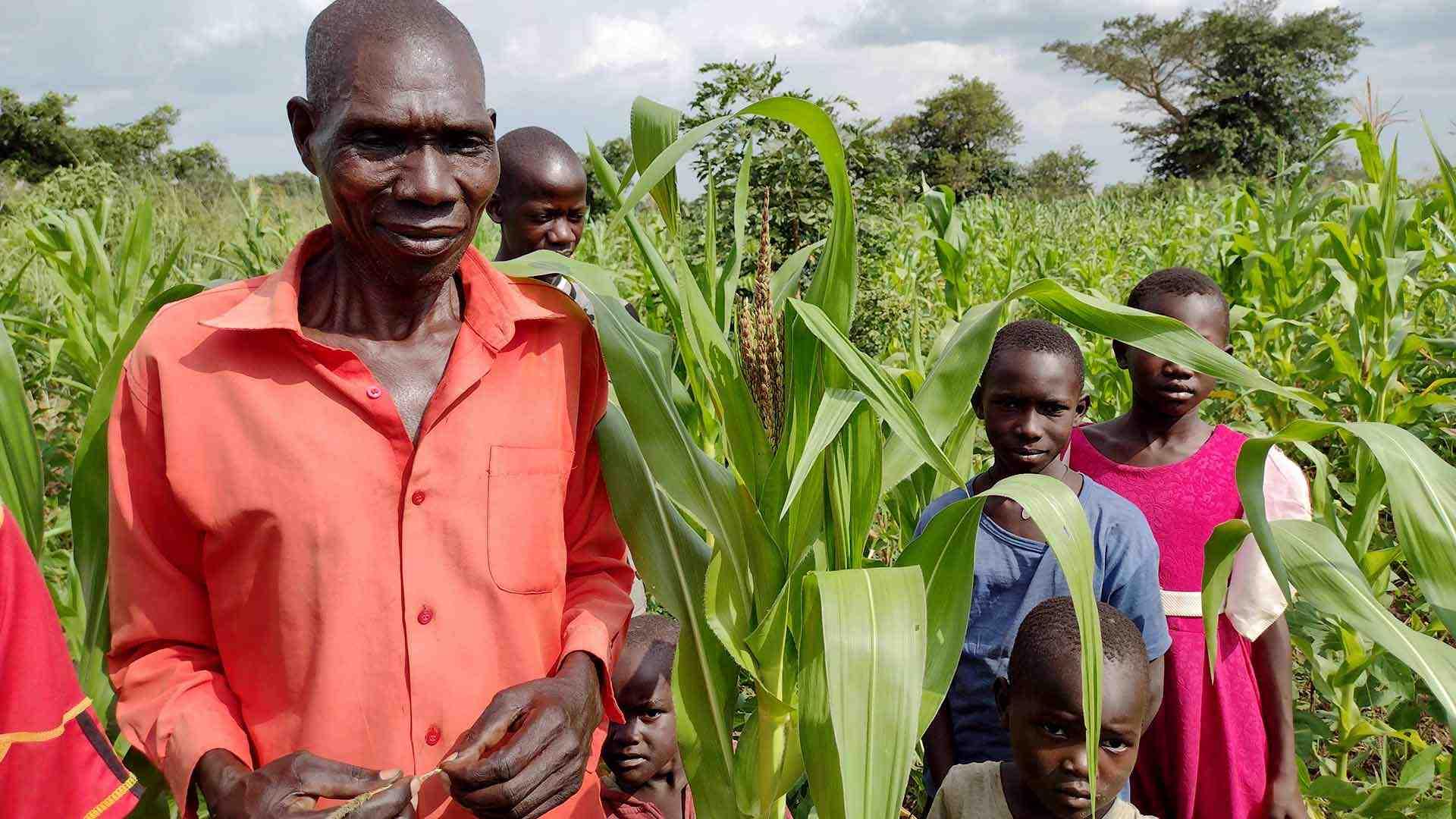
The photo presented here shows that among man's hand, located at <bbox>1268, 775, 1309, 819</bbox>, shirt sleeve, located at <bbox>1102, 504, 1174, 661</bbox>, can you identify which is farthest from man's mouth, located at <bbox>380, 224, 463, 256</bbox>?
man's hand, located at <bbox>1268, 775, 1309, 819</bbox>

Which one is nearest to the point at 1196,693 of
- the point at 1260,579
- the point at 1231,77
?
the point at 1260,579

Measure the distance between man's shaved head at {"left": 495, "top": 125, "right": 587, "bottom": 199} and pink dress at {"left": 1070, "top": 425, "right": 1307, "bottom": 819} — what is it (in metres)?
1.81

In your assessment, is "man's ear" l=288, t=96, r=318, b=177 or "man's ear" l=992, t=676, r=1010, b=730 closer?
"man's ear" l=288, t=96, r=318, b=177

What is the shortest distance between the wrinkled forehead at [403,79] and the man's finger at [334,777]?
77 centimetres

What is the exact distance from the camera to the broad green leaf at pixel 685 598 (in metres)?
1.55

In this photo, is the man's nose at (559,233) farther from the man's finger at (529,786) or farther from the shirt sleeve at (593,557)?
the man's finger at (529,786)

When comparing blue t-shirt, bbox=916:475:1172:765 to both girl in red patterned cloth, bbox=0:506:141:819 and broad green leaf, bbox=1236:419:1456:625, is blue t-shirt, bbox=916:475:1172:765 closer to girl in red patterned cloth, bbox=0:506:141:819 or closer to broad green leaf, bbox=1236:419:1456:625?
broad green leaf, bbox=1236:419:1456:625

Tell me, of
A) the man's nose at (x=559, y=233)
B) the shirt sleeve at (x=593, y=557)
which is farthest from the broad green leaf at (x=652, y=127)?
the man's nose at (x=559, y=233)

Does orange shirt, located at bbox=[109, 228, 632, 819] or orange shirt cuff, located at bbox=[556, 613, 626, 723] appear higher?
orange shirt, located at bbox=[109, 228, 632, 819]

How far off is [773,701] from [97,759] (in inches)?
33.7

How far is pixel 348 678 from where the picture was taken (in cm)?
127

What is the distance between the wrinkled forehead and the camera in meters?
1.26

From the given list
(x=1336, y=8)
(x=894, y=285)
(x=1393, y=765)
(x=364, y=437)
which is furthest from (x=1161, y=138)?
(x=364, y=437)

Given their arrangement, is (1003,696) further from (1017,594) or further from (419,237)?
(419,237)
